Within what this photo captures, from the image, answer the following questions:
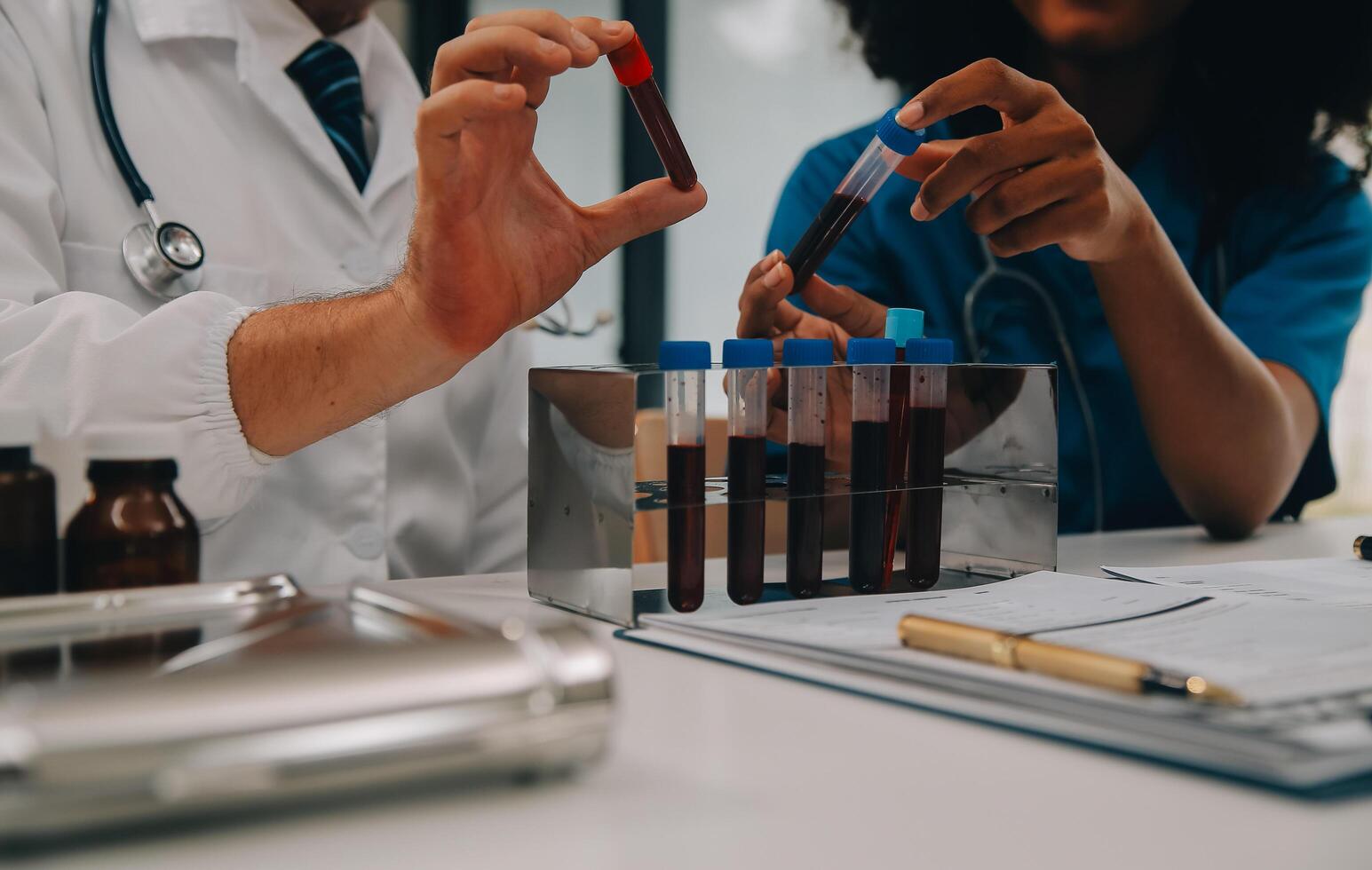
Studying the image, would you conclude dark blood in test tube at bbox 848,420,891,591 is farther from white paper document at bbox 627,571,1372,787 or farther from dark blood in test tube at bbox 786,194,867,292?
dark blood in test tube at bbox 786,194,867,292

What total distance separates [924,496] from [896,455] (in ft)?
0.11

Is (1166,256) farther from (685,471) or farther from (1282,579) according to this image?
(685,471)

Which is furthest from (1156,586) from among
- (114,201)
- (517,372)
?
(114,201)

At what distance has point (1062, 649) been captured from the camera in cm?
45

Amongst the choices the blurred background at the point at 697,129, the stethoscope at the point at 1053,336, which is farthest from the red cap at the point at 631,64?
the blurred background at the point at 697,129

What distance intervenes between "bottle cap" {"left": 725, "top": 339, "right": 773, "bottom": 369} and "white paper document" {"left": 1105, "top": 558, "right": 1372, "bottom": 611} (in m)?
0.31

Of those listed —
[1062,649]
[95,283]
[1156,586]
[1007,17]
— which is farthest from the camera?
[1007,17]

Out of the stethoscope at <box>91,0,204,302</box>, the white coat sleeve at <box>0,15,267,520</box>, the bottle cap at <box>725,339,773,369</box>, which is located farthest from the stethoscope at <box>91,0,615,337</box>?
the bottle cap at <box>725,339,773,369</box>

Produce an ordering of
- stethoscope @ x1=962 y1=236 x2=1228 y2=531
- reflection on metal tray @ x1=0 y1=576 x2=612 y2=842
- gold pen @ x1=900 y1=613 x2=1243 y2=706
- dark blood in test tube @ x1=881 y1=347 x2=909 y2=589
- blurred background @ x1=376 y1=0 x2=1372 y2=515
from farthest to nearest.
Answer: blurred background @ x1=376 y1=0 x2=1372 y2=515 → stethoscope @ x1=962 y1=236 x2=1228 y2=531 → dark blood in test tube @ x1=881 y1=347 x2=909 y2=589 → gold pen @ x1=900 y1=613 x2=1243 y2=706 → reflection on metal tray @ x1=0 y1=576 x2=612 y2=842

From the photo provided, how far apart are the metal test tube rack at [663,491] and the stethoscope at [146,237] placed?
43 centimetres

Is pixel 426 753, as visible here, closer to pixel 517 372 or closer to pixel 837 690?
pixel 837 690

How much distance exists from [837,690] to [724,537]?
0.20 metres

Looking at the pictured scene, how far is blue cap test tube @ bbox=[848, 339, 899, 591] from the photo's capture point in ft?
2.29

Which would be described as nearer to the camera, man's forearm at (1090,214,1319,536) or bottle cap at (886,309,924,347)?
bottle cap at (886,309,924,347)
